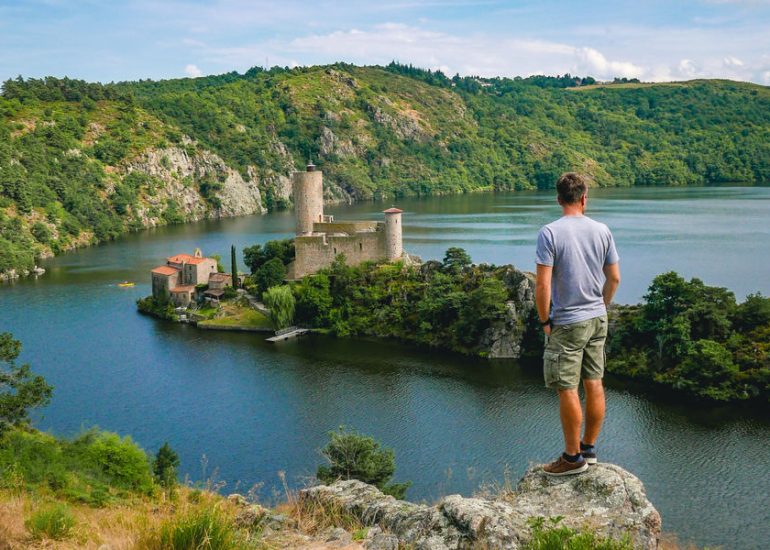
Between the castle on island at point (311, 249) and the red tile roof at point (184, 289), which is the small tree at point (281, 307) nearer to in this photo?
the castle on island at point (311, 249)

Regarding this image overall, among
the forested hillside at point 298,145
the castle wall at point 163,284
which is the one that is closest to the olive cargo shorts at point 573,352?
the castle wall at point 163,284

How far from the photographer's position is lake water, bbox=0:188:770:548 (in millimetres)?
22766

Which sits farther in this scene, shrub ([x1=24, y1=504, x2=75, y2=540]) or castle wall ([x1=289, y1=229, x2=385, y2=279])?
castle wall ([x1=289, y1=229, x2=385, y2=279])

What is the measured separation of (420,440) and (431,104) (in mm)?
163305

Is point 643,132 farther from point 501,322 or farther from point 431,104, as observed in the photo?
point 501,322

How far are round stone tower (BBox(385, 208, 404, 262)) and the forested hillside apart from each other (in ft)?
123

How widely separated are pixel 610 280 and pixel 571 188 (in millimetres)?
970

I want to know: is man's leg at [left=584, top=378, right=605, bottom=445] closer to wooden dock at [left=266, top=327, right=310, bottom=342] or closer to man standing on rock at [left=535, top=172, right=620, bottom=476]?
man standing on rock at [left=535, top=172, right=620, bottom=476]

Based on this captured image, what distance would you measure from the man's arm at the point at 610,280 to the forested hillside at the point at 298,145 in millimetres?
66227

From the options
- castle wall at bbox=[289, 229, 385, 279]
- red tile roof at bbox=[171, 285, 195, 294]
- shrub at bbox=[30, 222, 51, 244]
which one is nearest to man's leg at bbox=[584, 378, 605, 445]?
castle wall at bbox=[289, 229, 385, 279]

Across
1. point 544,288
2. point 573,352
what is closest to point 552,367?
point 573,352

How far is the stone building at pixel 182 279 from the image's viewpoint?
161ft

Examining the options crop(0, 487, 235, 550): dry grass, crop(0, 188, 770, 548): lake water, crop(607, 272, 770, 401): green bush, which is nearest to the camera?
crop(0, 487, 235, 550): dry grass

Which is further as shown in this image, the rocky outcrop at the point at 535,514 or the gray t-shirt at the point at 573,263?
the gray t-shirt at the point at 573,263
